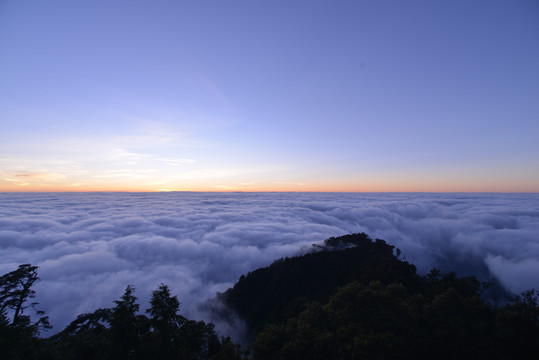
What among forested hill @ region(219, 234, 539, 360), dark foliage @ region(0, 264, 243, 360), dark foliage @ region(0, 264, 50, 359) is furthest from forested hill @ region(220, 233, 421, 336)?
dark foliage @ region(0, 264, 50, 359)

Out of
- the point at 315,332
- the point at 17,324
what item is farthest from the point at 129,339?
the point at 315,332

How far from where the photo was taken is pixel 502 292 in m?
72.8

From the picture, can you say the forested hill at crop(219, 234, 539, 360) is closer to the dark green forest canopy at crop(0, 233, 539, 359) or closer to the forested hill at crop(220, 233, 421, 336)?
the dark green forest canopy at crop(0, 233, 539, 359)

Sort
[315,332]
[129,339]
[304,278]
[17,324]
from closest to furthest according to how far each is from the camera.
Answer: [129,339], [17,324], [315,332], [304,278]

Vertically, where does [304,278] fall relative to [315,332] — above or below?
below

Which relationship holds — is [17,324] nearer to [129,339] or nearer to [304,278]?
[129,339]

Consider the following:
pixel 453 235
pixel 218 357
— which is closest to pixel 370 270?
pixel 218 357

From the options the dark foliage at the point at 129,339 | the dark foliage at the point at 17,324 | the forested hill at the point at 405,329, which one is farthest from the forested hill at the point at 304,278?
the dark foliage at the point at 17,324

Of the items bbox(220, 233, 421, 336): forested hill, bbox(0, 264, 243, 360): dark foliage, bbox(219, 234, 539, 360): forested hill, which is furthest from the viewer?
bbox(220, 233, 421, 336): forested hill

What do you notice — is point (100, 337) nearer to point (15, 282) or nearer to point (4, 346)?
point (4, 346)

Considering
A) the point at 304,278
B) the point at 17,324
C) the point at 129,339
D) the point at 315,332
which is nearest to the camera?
the point at 129,339

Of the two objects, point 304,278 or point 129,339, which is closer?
point 129,339

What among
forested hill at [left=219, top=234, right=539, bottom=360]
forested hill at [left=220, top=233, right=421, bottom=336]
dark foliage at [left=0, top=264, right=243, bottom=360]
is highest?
dark foliage at [left=0, top=264, right=243, bottom=360]

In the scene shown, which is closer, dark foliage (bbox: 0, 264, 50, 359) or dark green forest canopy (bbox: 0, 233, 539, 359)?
dark foliage (bbox: 0, 264, 50, 359)
